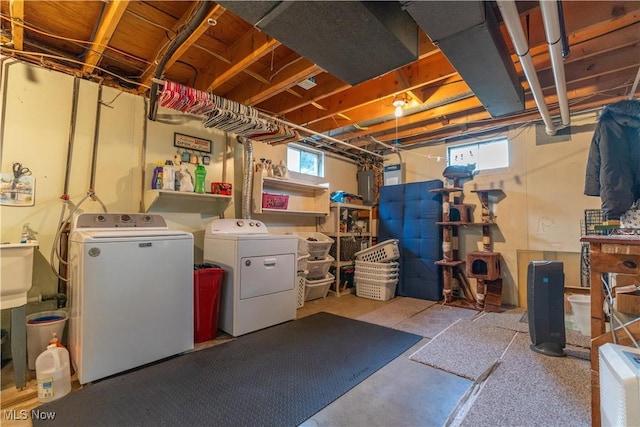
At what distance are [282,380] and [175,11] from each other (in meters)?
2.69

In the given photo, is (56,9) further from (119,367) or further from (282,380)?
(282,380)

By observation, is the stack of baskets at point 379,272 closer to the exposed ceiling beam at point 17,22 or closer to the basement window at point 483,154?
the basement window at point 483,154

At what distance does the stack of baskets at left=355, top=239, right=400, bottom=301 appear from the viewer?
13.4 ft

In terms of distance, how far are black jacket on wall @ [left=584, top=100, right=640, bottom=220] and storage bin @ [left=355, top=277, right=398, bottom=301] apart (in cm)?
252

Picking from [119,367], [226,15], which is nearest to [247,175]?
[226,15]

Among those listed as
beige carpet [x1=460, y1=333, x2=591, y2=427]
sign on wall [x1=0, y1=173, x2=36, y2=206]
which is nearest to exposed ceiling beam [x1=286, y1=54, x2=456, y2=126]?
beige carpet [x1=460, y1=333, x2=591, y2=427]

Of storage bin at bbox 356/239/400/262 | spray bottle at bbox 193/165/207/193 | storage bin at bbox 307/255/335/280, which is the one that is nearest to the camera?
spray bottle at bbox 193/165/207/193

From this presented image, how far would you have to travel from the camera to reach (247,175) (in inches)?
138

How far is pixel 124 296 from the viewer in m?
2.01

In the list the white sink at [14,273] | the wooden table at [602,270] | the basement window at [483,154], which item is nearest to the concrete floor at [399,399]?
the wooden table at [602,270]

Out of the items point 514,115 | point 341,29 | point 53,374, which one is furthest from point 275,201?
point 514,115

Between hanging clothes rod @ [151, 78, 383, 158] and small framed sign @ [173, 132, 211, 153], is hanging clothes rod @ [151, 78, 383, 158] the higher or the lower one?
the higher one

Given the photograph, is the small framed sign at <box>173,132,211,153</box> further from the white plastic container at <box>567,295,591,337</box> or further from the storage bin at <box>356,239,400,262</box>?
the white plastic container at <box>567,295,591,337</box>

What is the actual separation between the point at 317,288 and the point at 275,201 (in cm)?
133
